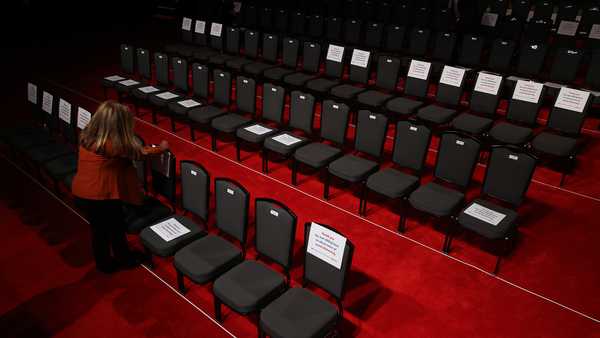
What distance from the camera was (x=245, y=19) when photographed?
33.4 ft

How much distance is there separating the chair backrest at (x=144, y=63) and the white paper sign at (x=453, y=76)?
5.02 metres

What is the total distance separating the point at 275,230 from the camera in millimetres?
3604

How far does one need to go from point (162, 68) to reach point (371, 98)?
364cm

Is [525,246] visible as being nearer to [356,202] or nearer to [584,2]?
[356,202]

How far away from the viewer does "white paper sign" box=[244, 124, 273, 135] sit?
571cm

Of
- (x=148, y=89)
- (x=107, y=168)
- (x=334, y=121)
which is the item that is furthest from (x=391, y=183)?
(x=148, y=89)

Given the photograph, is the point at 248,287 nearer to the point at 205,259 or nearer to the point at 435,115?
the point at 205,259

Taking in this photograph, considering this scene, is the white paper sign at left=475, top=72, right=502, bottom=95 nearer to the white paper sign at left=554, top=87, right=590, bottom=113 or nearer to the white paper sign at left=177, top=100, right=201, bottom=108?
the white paper sign at left=554, top=87, right=590, bottom=113

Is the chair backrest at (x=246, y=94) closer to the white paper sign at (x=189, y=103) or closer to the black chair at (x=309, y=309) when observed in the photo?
the white paper sign at (x=189, y=103)

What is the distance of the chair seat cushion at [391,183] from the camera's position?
4.50 m

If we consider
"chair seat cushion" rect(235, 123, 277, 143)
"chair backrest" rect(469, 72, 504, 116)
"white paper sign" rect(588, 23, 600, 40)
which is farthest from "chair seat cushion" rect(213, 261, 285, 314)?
"white paper sign" rect(588, 23, 600, 40)

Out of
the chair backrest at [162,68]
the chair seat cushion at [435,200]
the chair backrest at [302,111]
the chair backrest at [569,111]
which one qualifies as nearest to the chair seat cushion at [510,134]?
the chair backrest at [569,111]

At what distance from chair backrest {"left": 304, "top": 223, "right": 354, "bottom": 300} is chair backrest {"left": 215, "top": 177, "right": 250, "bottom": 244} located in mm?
649

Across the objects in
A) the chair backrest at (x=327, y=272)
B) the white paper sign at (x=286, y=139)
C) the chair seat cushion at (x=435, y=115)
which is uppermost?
the chair seat cushion at (x=435, y=115)
